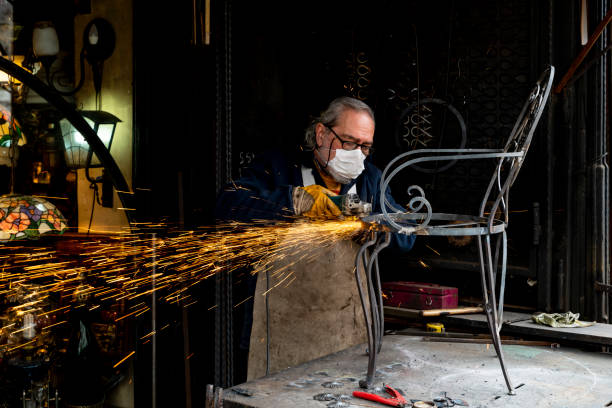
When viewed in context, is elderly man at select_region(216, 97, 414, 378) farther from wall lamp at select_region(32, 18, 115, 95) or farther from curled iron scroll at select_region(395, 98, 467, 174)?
wall lamp at select_region(32, 18, 115, 95)

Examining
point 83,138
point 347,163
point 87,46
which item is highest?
point 87,46

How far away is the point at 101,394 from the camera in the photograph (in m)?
3.63

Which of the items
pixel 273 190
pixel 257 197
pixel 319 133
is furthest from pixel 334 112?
pixel 257 197

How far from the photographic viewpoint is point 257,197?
3.23m

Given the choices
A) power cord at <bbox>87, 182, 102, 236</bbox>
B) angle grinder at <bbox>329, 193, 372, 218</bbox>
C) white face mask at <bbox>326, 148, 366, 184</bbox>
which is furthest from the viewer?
power cord at <bbox>87, 182, 102, 236</bbox>

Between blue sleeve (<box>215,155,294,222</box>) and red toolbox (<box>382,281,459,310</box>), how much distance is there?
42.0 inches

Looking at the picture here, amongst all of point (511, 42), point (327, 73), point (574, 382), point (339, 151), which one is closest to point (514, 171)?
point (574, 382)

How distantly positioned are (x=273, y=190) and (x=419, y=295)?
3.95 feet

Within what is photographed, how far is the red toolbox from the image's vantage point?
3.75 metres

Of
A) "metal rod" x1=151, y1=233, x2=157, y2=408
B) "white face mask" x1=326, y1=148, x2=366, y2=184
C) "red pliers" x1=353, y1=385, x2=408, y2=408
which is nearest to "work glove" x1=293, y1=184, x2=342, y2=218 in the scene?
"white face mask" x1=326, y1=148, x2=366, y2=184

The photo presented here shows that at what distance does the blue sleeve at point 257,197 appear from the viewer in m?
3.06

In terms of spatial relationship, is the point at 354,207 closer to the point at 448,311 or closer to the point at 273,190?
the point at 273,190

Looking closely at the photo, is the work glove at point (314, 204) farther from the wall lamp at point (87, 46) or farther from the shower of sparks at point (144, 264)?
the wall lamp at point (87, 46)

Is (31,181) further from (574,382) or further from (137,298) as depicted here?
(574,382)
